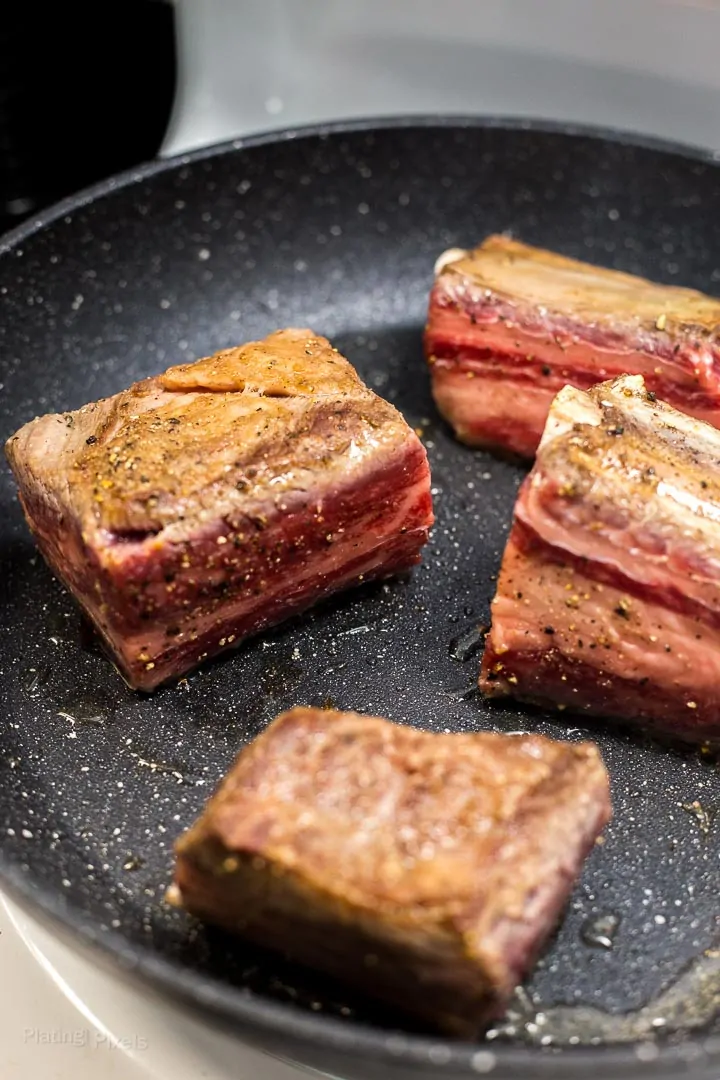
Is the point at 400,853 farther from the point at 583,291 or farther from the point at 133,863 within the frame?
the point at 583,291

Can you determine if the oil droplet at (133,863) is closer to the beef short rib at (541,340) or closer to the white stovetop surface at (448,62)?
the beef short rib at (541,340)

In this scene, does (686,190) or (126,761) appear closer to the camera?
(126,761)

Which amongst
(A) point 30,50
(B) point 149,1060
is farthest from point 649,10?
(B) point 149,1060

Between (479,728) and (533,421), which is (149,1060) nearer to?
(479,728)

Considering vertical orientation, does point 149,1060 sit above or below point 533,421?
below

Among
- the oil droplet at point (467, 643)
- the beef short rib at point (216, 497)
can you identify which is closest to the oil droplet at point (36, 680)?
the beef short rib at point (216, 497)

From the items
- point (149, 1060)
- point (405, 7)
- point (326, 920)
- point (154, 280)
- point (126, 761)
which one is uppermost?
point (405, 7)
